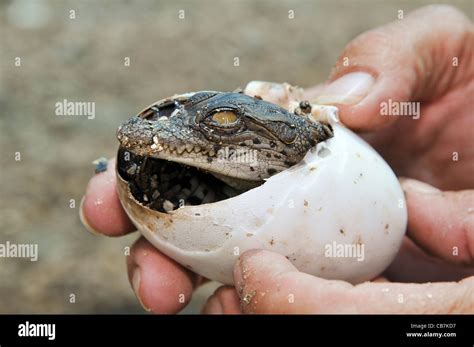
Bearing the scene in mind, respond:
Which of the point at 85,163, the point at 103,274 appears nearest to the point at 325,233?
the point at 103,274

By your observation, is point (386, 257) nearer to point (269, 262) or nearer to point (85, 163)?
point (269, 262)

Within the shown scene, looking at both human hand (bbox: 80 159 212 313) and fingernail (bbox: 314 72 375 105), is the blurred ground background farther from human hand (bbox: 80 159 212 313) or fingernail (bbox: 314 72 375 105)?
fingernail (bbox: 314 72 375 105)

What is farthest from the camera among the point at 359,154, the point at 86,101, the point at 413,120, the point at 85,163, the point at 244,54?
the point at 244,54

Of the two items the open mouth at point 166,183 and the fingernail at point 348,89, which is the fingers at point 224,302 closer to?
A: the open mouth at point 166,183

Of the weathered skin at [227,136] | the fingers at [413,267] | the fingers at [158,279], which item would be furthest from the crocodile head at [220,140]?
the fingers at [413,267]

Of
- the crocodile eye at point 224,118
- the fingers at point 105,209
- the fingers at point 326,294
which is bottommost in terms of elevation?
the fingers at point 105,209

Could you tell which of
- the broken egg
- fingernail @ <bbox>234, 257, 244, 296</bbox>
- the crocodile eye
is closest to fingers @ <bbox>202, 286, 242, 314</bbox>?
the broken egg

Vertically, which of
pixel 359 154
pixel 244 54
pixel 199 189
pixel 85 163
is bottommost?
pixel 85 163
